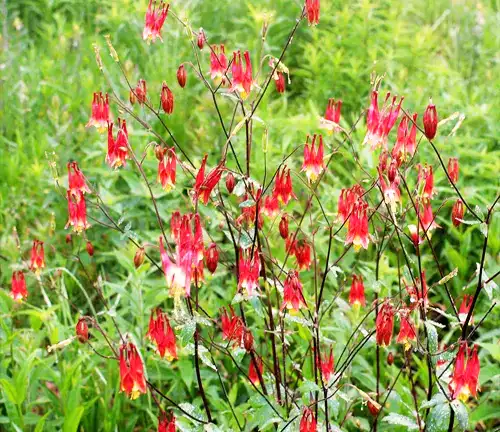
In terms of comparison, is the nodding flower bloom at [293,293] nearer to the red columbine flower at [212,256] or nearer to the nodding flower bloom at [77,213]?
the red columbine flower at [212,256]

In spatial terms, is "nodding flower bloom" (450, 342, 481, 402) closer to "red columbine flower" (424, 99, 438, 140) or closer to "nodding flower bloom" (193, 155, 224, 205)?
"red columbine flower" (424, 99, 438, 140)

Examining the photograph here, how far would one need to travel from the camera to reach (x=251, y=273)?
75.2 inches

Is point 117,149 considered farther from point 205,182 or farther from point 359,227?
point 359,227

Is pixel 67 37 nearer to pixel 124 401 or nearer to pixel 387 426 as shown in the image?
pixel 124 401

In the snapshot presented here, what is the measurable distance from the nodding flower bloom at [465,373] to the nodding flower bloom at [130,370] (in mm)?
744

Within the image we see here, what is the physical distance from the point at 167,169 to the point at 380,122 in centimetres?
56

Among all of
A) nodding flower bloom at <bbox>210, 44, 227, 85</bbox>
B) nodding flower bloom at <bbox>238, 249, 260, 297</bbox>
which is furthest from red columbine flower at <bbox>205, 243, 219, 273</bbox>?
nodding flower bloom at <bbox>210, 44, 227, 85</bbox>

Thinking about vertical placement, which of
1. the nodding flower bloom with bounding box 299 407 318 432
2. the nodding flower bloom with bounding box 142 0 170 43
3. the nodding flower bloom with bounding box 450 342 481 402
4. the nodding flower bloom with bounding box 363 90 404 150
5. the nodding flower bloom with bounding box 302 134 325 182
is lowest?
the nodding flower bloom with bounding box 299 407 318 432

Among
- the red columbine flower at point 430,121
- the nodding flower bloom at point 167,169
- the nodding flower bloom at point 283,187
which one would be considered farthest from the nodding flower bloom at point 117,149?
the red columbine flower at point 430,121

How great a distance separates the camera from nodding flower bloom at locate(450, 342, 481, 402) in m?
1.82

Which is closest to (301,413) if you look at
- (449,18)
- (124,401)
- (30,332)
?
(124,401)

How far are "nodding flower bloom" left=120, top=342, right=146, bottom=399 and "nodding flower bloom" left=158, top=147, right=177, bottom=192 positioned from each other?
430 mm

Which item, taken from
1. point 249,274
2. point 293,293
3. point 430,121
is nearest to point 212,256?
point 249,274

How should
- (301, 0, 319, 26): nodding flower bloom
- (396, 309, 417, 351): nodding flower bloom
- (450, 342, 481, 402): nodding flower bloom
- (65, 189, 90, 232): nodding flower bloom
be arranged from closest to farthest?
1. (450, 342, 481, 402): nodding flower bloom
2. (396, 309, 417, 351): nodding flower bloom
3. (301, 0, 319, 26): nodding flower bloom
4. (65, 189, 90, 232): nodding flower bloom
